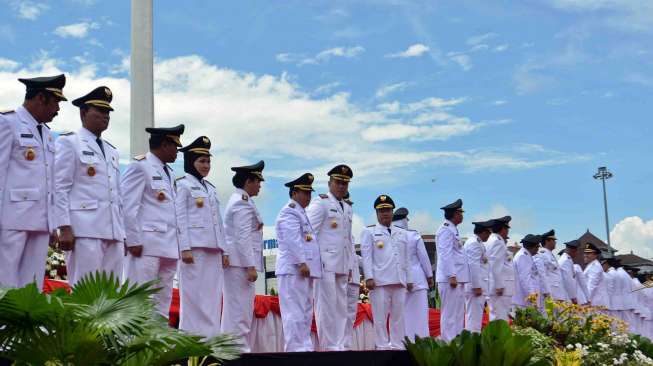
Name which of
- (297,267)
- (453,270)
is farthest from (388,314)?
(297,267)

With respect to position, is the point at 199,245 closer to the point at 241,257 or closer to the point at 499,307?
the point at 241,257

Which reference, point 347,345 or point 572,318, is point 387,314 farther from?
point 572,318

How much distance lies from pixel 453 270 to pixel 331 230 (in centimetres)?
257

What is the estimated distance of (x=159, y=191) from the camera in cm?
651

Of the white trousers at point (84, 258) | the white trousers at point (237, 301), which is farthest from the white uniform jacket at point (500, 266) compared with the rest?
the white trousers at point (84, 258)

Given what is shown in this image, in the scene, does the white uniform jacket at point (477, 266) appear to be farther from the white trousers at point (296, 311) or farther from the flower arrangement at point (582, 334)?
the white trousers at point (296, 311)

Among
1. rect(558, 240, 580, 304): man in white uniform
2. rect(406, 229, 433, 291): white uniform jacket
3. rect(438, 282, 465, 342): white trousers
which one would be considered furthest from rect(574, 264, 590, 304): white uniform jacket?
rect(406, 229, 433, 291): white uniform jacket

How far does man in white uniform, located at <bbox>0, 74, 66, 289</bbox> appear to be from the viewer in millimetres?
5320

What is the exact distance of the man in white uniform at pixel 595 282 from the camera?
15.5 metres

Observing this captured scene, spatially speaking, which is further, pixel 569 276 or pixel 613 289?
pixel 613 289

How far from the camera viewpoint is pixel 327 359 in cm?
652

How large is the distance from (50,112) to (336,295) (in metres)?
3.95

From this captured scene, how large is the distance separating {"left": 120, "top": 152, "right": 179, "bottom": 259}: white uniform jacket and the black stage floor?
1072mm

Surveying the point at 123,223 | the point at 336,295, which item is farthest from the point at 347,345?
the point at 123,223
